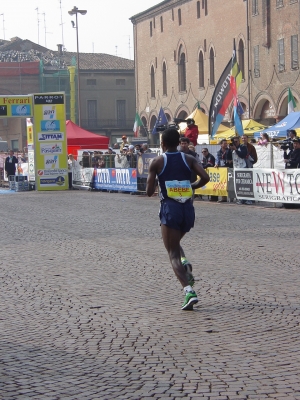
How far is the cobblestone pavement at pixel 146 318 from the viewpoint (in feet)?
17.4

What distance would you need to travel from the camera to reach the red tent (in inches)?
1586

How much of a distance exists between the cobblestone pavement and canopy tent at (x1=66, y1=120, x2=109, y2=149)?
84.7 ft

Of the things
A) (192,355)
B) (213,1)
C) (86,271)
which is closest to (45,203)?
(86,271)

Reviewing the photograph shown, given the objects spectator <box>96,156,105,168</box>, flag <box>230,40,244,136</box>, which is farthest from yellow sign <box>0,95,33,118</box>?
flag <box>230,40,244,136</box>

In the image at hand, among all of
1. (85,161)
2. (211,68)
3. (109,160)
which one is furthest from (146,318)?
(211,68)

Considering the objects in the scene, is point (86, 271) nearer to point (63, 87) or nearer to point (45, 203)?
point (45, 203)

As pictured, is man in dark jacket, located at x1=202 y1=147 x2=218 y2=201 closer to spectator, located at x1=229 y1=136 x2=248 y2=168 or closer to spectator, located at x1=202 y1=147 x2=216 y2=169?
spectator, located at x1=202 y1=147 x2=216 y2=169

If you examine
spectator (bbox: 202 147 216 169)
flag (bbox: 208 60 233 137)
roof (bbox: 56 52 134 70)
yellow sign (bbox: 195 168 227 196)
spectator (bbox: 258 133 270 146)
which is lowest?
yellow sign (bbox: 195 168 227 196)

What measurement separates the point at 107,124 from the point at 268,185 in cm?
6905

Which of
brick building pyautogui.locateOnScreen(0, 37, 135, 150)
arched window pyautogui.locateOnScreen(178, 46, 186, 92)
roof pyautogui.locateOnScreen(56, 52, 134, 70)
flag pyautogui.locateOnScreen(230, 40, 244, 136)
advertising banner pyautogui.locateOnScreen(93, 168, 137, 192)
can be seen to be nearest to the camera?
flag pyautogui.locateOnScreen(230, 40, 244, 136)

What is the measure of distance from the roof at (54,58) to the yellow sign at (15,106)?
54.3m

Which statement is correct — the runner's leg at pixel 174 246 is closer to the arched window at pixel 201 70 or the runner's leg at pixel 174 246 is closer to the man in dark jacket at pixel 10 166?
the man in dark jacket at pixel 10 166

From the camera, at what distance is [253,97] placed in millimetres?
51625

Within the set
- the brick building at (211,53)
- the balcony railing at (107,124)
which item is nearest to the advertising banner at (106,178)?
the brick building at (211,53)
